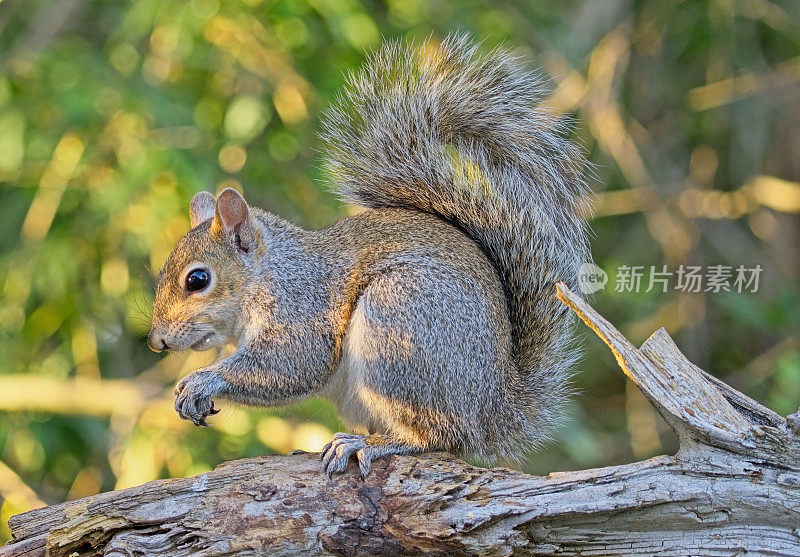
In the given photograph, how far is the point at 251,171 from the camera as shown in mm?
2965

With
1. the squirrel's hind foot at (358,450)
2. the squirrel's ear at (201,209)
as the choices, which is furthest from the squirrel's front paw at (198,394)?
the squirrel's ear at (201,209)

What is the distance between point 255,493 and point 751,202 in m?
2.89

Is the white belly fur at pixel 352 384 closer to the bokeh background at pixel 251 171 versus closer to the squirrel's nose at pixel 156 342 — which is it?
the squirrel's nose at pixel 156 342

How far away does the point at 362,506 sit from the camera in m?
1.64

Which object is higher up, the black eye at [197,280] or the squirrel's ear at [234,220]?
the squirrel's ear at [234,220]

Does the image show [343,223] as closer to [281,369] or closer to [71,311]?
[281,369]

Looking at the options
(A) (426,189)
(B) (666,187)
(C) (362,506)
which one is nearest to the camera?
(C) (362,506)

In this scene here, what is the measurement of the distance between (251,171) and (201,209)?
0.80 meters

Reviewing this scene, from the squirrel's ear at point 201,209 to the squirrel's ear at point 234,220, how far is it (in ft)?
0.76

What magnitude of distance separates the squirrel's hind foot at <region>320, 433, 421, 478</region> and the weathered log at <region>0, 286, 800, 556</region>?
2cm

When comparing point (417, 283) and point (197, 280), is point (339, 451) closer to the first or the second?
point (417, 283)

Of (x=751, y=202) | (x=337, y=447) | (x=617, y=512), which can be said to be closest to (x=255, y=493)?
(x=337, y=447)

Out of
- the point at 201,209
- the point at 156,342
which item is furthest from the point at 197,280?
the point at 201,209

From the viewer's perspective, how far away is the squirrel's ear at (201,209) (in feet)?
7.14
